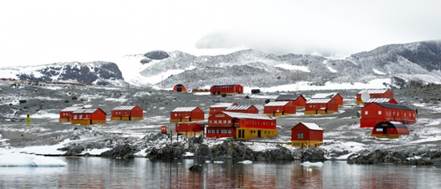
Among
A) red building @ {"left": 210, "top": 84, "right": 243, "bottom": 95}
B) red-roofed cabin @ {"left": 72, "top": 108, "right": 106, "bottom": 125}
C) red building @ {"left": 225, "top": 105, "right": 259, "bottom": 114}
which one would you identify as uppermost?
red building @ {"left": 210, "top": 84, "right": 243, "bottom": 95}

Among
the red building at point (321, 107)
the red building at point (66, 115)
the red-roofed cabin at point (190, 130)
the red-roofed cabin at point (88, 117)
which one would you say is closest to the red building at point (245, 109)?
the red building at point (321, 107)

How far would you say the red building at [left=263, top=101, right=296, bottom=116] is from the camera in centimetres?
15062

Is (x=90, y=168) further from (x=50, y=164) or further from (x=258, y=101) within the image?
(x=258, y=101)

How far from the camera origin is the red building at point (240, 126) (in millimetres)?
117688

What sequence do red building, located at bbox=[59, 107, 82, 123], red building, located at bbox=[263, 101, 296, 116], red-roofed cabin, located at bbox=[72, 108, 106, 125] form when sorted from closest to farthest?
red-roofed cabin, located at bbox=[72, 108, 106, 125]
red building, located at bbox=[263, 101, 296, 116]
red building, located at bbox=[59, 107, 82, 123]

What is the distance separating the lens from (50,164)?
259 feet

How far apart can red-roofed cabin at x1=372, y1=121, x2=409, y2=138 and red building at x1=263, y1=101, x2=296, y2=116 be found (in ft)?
130

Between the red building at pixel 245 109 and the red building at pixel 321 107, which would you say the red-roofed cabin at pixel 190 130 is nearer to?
the red building at pixel 245 109

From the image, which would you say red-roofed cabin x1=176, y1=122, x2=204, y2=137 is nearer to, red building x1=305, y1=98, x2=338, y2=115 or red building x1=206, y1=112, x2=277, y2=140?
red building x1=206, y1=112, x2=277, y2=140

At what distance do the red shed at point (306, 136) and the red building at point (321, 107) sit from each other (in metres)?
40.5

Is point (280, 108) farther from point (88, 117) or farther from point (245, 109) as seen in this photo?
point (88, 117)

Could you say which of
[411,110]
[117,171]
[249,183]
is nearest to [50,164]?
[117,171]

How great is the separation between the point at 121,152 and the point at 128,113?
4860 cm

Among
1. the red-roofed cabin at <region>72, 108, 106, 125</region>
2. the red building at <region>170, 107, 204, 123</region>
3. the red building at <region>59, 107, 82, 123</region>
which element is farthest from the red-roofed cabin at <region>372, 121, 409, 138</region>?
the red building at <region>59, 107, 82, 123</region>
